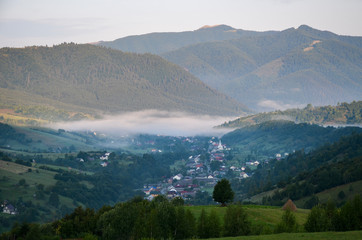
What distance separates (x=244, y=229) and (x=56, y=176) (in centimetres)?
11202

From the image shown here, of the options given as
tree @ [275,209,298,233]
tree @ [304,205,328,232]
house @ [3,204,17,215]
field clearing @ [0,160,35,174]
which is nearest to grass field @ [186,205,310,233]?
tree @ [275,209,298,233]

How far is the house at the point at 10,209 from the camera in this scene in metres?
121

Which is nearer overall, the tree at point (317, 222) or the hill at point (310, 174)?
the tree at point (317, 222)

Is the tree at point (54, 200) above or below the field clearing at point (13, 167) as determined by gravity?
below

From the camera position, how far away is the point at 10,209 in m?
123

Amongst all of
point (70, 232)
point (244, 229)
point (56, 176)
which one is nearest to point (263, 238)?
point (244, 229)

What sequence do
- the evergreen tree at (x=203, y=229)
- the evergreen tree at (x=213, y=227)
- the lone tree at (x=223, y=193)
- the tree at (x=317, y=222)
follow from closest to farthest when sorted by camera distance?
the tree at (x=317, y=222)
the evergreen tree at (x=213, y=227)
the evergreen tree at (x=203, y=229)
the lone tree at (x=223, y=193)

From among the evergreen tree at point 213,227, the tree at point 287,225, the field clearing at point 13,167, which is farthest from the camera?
the field clearing at point 13,167

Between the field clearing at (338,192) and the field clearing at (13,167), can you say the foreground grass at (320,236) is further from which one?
the field clearing at (13,167)

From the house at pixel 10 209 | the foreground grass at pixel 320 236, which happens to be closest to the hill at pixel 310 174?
the foreground grass at pixel 320 236

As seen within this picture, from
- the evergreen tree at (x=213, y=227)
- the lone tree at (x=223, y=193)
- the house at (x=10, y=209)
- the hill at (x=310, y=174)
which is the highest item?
the hill at (x=310, y=174)

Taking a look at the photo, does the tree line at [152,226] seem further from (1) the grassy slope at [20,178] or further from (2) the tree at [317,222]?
(1) the grassy slope at [20,178]

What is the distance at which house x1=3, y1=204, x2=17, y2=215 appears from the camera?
398 ft

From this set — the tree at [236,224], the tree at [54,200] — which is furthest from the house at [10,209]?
the tree at [236,224]
